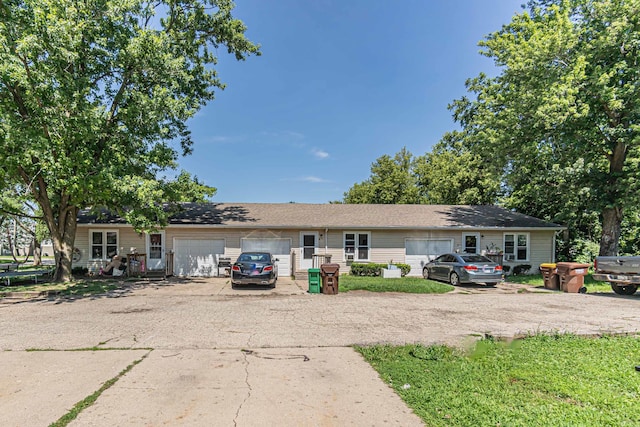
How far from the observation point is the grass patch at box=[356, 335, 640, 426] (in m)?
3.51

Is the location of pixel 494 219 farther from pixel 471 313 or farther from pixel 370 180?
pixel 370 180

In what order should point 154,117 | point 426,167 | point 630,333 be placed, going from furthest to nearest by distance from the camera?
point 426,167 → point 154,117 → point 630,333

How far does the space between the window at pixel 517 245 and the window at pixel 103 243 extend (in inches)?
806

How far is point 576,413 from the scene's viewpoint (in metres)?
3.55

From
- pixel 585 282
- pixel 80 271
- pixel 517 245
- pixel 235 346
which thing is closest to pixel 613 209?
pixel 585 282

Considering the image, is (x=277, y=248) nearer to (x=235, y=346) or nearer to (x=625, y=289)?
(x=235, y=346)

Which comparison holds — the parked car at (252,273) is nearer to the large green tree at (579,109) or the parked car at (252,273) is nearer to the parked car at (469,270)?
the parked car at (469,270)

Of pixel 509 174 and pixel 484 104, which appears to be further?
pixel 484 104

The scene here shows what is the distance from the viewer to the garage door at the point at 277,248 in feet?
58.1

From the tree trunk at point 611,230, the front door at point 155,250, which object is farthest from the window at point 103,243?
the tree trunk at point 611,230

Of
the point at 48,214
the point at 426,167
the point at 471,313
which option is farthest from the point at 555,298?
the point at 426,167

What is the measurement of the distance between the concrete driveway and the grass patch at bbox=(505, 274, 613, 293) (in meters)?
2.36

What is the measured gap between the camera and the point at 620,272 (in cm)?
1188

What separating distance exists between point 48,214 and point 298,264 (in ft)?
36.1
